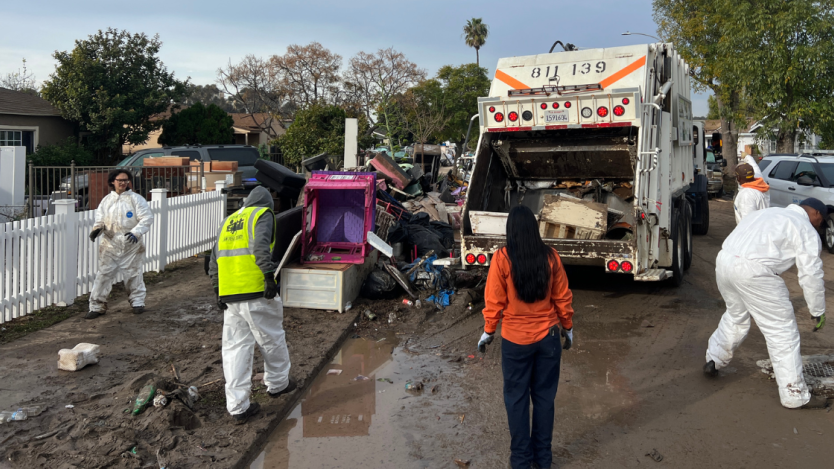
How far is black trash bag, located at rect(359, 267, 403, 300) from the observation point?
780cm

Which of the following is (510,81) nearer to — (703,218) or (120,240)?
(120,240)

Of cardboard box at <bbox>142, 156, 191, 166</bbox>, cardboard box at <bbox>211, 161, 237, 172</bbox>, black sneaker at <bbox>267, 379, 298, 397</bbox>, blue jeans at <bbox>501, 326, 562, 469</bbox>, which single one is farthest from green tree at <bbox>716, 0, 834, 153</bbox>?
black sneaker at <bbox>267, 379, 298, 397</bbox>

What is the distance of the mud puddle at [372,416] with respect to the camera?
403 centimetres

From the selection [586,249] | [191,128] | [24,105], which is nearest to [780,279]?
[586,249]

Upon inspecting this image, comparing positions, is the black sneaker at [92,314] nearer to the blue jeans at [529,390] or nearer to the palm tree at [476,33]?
the blue jeans at [529,390]

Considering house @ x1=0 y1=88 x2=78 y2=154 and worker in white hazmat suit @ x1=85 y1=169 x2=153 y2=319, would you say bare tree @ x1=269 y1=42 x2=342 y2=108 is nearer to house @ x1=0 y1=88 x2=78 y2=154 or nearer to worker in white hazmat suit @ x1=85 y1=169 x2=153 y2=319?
house @ x1=0 y1=88 x2=78 y2=154

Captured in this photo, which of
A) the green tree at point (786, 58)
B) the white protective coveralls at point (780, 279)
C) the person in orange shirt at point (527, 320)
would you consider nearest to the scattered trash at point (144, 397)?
the person in orange shirt at point (527, 320)

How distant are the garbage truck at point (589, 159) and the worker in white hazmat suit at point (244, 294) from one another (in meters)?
3.21

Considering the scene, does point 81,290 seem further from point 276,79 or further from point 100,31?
point 276,79

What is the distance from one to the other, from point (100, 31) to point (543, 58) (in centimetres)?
2255

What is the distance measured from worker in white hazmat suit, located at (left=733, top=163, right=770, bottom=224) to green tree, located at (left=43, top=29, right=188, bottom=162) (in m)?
22.6

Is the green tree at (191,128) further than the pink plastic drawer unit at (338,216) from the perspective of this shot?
Yes

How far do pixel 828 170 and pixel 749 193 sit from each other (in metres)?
5.55

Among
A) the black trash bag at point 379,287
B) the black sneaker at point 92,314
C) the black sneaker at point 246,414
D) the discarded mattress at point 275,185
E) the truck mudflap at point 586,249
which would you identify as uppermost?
the discarded mattress at point 275,185
